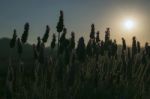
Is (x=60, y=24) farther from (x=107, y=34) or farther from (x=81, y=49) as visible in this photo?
(x=107, y=34)

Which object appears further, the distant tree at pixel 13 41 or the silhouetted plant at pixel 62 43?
the distant tree at pixel 13 41

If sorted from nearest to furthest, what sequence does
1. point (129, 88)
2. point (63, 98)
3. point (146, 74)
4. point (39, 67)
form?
point (63, 98)
point (39, 67)
point (129, 88)
point (146, 74)

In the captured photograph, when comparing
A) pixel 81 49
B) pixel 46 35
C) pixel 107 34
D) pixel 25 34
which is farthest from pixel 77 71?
pixel 107 34

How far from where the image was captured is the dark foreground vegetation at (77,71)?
5715 millimetres

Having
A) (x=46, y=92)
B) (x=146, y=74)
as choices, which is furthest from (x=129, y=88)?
(x=46, y=92)

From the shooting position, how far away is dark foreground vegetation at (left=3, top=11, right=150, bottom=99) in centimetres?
571

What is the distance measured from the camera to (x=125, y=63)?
7613 mm

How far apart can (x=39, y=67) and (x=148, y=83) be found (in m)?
2.88

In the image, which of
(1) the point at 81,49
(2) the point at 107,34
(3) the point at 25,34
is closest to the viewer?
(1) the point at 81,49

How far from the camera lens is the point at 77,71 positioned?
6.25 meters

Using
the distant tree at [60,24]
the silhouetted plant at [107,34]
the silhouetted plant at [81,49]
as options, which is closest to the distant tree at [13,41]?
the distant tree at [60,24]

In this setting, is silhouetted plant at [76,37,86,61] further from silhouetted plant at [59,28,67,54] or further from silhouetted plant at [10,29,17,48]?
silhouetted plant at [10,29,17,48]

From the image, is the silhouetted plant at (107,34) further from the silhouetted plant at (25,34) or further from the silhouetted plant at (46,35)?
the silhouetted plant at (25,34)

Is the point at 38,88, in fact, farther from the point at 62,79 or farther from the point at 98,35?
the point at 98,35
